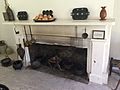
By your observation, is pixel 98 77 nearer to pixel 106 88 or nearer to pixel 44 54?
pixel 106 88

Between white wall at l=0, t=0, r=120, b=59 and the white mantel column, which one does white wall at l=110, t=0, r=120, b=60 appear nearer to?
white wall at l=0, t=0, r=120, b=59

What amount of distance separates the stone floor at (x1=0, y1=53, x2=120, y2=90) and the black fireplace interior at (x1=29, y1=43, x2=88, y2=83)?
0.12 metres

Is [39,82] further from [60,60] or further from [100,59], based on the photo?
[100,59]

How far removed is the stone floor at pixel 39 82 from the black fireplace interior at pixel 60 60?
0.12m

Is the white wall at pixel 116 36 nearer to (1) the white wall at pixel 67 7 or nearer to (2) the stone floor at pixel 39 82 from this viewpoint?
(1) the white wall at pixel 67 7

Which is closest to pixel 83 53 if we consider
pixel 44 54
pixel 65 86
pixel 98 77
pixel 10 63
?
pixel 98 77

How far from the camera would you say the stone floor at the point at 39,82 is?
221cm

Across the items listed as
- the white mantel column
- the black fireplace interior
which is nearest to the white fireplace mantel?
the white mantel column

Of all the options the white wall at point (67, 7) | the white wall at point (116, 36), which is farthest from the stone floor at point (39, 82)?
the white wall at point (67, 7)

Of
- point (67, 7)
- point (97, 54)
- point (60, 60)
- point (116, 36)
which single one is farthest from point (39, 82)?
point (116, 36)

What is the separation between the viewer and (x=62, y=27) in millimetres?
2359

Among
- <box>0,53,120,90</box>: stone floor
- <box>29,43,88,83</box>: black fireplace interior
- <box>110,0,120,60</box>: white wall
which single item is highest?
<box>110,0,120,60</box>: white wall

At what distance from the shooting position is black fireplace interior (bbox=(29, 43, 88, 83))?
7.86 ft

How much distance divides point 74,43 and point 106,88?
89 cm
